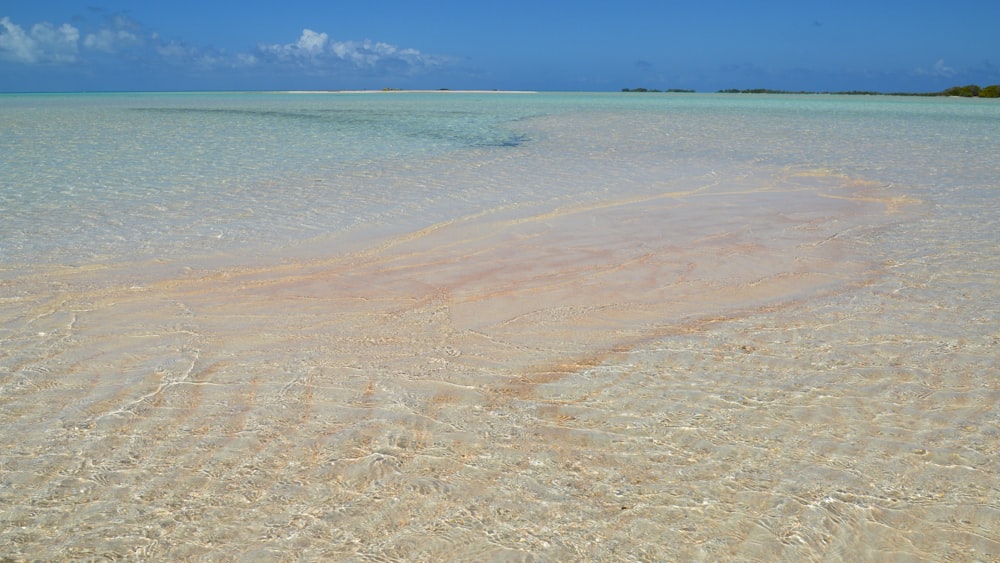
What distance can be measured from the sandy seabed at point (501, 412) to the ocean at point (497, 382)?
0.01 metres

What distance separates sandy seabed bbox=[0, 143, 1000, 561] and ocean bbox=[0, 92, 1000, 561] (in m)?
0.01

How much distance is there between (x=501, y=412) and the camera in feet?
9.53

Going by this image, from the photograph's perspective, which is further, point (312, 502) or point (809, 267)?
point (809, 267)

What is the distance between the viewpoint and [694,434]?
271 centimetres

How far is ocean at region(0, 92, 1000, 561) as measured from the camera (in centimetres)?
216

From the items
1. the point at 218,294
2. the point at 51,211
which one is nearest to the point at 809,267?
the point at 218,294

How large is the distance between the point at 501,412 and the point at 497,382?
312mm

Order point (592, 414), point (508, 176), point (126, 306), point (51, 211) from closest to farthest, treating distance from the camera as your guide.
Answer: point (592, 414) < point (126, 306) < point (51, 211) < point (508, 176)

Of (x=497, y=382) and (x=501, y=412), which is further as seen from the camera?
(x=497, y=382)

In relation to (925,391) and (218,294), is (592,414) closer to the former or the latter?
(925,391)

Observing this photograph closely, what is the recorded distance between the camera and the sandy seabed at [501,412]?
2.13 metres

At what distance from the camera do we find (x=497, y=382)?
321 cm

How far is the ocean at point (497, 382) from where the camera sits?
84.9 inches

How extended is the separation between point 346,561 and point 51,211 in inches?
261
